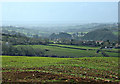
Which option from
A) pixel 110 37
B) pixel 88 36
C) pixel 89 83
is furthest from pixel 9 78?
pixel 88 36

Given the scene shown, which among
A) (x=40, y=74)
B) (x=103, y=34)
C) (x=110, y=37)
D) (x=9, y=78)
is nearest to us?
(x=9, y=78)

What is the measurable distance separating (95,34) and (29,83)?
162845 mm

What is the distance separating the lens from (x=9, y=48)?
7225 cm

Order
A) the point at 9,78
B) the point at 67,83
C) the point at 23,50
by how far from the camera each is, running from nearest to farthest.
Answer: the point at 67,83 < the point at 9,78 < the point at 23,50

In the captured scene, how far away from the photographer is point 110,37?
152 metres

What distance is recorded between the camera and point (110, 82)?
1373cm

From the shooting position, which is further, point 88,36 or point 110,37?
point 88,36

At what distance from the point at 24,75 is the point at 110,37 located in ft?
471

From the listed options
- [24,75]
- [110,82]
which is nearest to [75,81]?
[110,82]

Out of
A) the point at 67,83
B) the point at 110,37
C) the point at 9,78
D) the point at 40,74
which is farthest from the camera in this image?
the point at 110,37

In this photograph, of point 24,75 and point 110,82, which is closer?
point 110,82

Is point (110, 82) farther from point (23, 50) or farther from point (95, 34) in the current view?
point (95, 34)

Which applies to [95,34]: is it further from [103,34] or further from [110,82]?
[110,82]

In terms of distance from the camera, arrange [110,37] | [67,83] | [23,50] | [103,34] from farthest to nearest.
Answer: [103,34] < [110,37] < [23,50] < [67,83]
